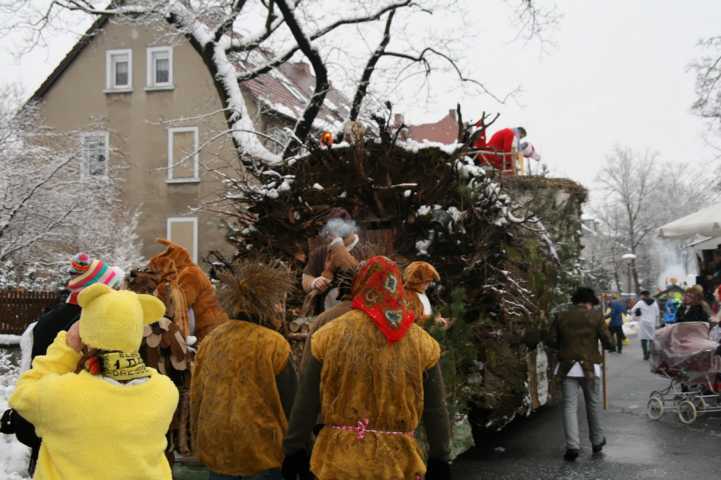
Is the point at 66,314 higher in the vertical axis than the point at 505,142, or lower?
lower

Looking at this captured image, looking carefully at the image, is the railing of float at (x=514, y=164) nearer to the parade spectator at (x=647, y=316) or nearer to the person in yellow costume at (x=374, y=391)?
the person in yellow costume at (x=374, y=391)

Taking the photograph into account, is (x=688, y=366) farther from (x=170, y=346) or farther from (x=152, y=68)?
(x=152, y=68)

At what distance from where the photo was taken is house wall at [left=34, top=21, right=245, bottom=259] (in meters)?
28.2

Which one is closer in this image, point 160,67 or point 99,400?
point 99,400

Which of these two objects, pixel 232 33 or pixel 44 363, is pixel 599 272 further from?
pixel 44 363

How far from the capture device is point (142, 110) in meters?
29.0

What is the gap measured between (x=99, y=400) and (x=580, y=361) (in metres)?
6.77

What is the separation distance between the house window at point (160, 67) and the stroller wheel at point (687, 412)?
73.2ft

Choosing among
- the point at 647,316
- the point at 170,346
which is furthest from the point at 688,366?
the point at 647,316

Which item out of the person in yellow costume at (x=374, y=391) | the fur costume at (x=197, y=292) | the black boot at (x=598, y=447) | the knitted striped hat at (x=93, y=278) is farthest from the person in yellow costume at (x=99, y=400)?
the black boot at (x=598, y=447)

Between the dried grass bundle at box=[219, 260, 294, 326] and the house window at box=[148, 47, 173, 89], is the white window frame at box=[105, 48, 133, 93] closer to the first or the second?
the house window at box=[148, 47, 173, 89]

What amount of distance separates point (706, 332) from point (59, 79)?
25.4 meters

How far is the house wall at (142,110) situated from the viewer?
2822 centimetres

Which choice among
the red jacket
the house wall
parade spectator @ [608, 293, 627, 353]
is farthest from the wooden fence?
parade spectator @ [608, 293, 627, 353]
